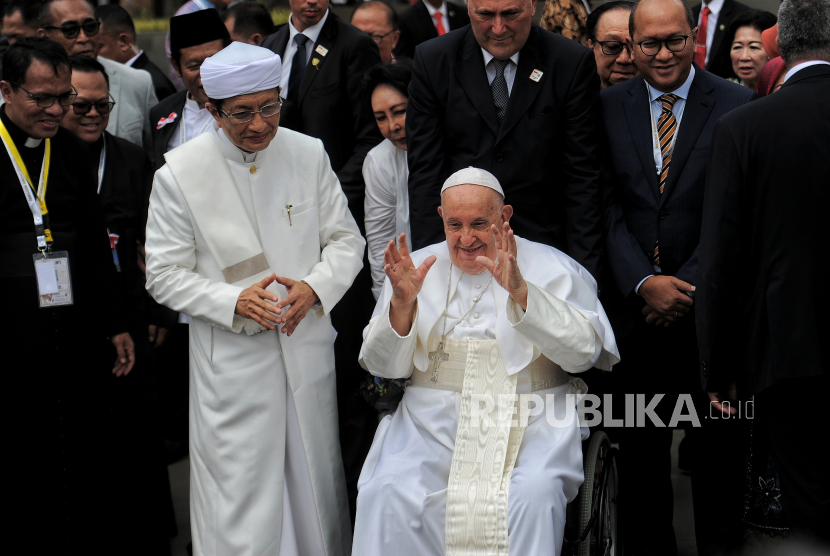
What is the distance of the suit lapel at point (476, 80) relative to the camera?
4184mm

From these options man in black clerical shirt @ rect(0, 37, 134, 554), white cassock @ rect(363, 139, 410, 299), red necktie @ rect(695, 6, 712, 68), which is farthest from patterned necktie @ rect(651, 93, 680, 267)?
man in black clerical shirt @ rect(0, 37, 134, 554)

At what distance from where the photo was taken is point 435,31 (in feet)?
22.9

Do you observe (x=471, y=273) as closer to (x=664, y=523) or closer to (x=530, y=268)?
(x=530, y=268)

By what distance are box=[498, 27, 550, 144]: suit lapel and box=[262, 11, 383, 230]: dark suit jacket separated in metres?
1.09

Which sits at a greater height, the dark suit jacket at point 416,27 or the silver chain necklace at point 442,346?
the dark suit jacket at point 416,27

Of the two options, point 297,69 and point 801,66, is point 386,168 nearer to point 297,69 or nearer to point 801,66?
point 297,69

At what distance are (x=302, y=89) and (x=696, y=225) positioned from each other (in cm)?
239

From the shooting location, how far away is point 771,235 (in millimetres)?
3293

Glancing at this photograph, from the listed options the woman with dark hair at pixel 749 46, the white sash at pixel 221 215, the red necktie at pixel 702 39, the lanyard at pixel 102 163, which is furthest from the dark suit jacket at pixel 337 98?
the red necktie at pixel 702 39

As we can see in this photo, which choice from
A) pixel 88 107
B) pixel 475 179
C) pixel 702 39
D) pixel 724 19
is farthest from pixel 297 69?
pixel 724 19

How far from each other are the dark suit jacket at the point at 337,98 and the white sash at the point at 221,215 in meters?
1.23

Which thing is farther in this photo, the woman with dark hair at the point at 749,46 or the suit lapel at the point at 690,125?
the woman with dark hair at the point at 749,46

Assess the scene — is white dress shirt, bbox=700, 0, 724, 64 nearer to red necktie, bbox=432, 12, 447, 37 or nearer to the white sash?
red necktie, bbox=432, 12, 447, 37

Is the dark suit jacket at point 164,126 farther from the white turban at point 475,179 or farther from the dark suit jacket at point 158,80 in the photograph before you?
the white turban at point 475,179
